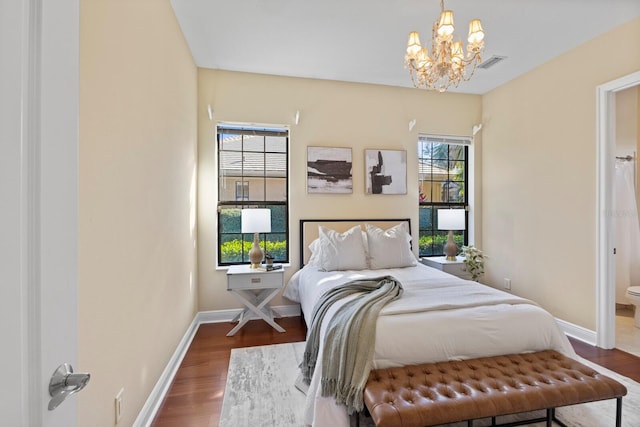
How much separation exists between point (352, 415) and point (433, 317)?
0.74 meters

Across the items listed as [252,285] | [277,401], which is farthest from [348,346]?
[252,285]

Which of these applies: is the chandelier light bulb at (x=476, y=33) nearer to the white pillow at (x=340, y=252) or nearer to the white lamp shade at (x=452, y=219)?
the white pillow at (x=340, y=252)

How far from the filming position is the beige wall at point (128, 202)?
1186 millimetres

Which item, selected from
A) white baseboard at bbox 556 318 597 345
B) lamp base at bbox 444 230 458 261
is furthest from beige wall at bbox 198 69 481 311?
white baseboard at bbox 556 318 597 345

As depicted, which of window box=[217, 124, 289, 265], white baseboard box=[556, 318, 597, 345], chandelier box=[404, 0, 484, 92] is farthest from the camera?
window box=[217, 124, 289, 265]

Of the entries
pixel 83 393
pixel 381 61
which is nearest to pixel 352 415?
pixel 83 393

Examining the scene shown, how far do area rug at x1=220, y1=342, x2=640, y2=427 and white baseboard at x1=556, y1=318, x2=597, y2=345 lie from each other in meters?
0.49

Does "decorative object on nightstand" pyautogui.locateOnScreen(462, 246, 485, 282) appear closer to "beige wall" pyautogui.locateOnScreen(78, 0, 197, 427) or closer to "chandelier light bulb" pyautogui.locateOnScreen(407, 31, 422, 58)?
"chandelier light bulb" pyautogui.locateOnScreen(407, 31, 422, 58)

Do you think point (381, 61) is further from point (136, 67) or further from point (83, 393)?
point (83, 393)

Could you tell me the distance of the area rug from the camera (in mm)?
1783

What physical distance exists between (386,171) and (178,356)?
307 centimetres

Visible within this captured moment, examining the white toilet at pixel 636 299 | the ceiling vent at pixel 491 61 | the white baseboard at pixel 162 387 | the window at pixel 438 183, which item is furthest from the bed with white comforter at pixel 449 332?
the ceiling vent at pixel 491 61

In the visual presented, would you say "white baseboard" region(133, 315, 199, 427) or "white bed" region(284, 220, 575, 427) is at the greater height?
"white bed" region(284, 220, 575, 427)

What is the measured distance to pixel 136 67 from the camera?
165cm
